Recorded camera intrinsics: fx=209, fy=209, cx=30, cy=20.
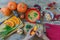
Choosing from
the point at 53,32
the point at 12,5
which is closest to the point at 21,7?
the point at 12,5

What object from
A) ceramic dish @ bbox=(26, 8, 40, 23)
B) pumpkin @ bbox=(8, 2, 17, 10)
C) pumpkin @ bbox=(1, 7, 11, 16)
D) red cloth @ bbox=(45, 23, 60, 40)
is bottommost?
red cloth @ bbox=(45, 23, 60, 40)

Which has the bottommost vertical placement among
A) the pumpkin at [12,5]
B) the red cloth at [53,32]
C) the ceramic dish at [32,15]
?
the red cloth at [53,32]

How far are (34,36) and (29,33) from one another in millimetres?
42

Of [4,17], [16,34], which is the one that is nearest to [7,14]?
[4,17]

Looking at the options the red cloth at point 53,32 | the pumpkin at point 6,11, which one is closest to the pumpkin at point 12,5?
the pumpkin at point 6,11

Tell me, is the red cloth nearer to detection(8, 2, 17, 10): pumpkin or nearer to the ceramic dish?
the ceramic dish

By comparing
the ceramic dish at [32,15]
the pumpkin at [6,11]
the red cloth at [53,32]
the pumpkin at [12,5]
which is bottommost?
the red cloth at [53,32]

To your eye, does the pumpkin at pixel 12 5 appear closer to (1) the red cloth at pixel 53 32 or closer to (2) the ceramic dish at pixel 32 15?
(2) the ceramic dish at pixel 32 15

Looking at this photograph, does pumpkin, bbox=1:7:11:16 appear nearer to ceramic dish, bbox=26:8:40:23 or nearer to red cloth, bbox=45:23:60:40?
ceramic dish, bbox=26:8:40:23

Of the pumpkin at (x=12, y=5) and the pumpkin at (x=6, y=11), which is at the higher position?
the pumpkin at (x=12, y=5)

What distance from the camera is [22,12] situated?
1.44m

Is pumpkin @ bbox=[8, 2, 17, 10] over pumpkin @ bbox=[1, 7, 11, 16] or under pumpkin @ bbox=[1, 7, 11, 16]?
over

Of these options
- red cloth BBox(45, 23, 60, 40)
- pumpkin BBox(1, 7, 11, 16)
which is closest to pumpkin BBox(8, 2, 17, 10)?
pumpkin BBox(1, 7, 11, 16)

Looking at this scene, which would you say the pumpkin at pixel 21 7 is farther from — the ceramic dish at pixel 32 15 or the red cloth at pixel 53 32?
the red cloth at pixel 53 32
